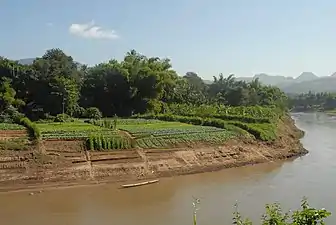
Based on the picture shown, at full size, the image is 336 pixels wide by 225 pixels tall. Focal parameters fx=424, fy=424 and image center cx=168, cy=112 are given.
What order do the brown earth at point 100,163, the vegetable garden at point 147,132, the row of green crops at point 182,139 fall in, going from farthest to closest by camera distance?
the row of green crops at point 182,139, the vegetable garden at point 147,132, the brown earth at point 100,163

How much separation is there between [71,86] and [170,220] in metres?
26.2

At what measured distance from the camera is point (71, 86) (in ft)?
132

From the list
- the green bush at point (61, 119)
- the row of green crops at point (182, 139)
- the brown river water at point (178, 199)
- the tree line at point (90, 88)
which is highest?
the tree line at point (90, 88)

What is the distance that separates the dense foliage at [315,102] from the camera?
106 metres

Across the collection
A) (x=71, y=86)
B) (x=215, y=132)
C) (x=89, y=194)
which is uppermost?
(x=71, y=86)

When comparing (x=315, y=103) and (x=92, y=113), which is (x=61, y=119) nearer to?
(x=92, y=113)

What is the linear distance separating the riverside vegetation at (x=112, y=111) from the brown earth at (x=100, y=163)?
55cm

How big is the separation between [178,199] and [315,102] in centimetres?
10042

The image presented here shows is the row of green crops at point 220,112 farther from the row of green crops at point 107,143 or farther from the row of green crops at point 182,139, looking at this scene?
the row of green crops at point 107,143

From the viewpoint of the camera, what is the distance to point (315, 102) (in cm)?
11269

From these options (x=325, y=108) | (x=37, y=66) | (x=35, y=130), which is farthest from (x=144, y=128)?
(x=325, y=108)

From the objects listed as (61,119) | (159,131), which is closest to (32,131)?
(61,119)

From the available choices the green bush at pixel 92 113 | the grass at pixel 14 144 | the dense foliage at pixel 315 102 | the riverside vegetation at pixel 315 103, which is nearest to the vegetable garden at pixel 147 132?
the grass at pixel 14 144

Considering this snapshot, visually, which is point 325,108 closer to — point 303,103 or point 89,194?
point 303,103
